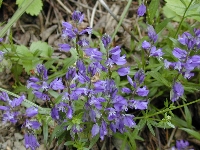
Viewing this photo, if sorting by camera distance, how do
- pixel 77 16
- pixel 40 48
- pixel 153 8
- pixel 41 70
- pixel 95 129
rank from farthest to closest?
pixel 40 48 → pixel 153 8 → pixel 95 129 → pixel 77 16 → pixel 41 70

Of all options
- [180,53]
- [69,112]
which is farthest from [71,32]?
[180,53]

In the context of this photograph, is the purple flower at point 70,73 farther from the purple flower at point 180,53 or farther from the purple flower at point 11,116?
the purple flower at point 180,53

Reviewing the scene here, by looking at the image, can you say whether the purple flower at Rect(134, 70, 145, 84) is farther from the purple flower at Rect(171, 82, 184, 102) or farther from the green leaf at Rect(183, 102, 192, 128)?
the green leaf at Rect(183, 102, 192, 128)

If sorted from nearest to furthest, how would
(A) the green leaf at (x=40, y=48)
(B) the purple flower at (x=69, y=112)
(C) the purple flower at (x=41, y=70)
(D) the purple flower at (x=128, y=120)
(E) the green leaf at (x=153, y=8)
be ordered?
1. (C) the purple flower at (x=41, y=70)
2. (B) the purple flower at (x=69, y=112)
3. (D) the purple flower at (x=128, y=120)
4. (E) the green leaf at (x=153, y=8)
5. (A) the green leaf at (x=40, y=48)

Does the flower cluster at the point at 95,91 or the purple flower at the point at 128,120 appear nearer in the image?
the flower cluster at the point at 95,91

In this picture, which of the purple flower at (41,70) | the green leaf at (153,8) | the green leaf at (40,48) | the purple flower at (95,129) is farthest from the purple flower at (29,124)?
the green leaf at (153,8)

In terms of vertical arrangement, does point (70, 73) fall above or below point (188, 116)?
above

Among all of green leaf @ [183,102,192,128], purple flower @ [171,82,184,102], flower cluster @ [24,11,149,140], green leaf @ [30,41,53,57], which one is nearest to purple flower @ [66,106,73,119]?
flower cluster @ [24,11,149,140]

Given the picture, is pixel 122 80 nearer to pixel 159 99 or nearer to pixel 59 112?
pixel 159 99

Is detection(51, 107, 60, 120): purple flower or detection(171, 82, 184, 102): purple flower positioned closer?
detection(51, 107, 60, 120): purple flower

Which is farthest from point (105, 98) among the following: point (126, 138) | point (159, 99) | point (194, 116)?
point (194, 116)

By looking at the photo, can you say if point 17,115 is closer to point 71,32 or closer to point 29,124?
point 29,124
